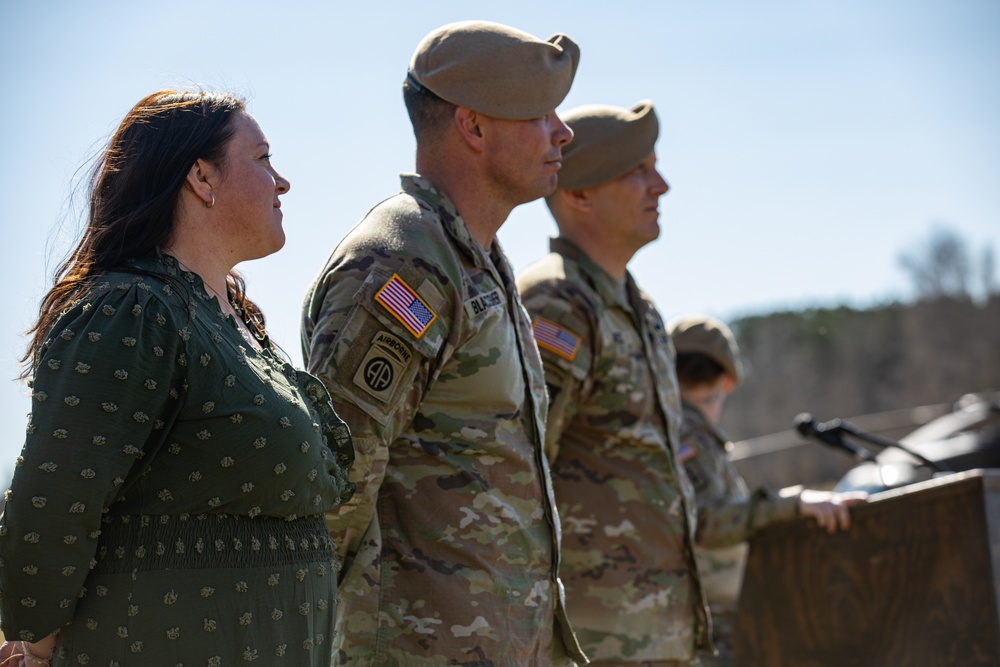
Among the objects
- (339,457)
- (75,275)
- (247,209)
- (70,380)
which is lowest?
(339,457)

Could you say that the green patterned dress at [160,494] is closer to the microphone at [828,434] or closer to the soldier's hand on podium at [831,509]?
the soldier's hand on podium at [831,509]

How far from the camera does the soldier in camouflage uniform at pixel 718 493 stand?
4.50 meters

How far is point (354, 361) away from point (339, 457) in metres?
0.37

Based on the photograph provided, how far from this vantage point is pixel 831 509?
440cm

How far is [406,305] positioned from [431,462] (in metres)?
0.39

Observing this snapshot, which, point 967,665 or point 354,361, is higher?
point 354,361

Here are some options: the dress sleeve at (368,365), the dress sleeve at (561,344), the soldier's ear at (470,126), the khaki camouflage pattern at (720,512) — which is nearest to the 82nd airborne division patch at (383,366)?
the dress sleeve at (368,365)

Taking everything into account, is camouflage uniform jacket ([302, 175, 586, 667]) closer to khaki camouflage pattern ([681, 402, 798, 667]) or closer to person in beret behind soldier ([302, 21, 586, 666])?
person in beret behind soldier ([302, 21, 586, 666])

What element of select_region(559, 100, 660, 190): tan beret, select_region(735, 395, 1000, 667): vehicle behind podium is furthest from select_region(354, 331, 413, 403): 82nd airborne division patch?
select_region(735, 395, 1000, 667): vehicle behind podium

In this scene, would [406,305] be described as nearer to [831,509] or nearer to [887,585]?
[831,509]

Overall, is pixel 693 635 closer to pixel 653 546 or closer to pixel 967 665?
pixel 653 546

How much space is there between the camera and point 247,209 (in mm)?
2334

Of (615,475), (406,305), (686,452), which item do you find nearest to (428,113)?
(406,305)

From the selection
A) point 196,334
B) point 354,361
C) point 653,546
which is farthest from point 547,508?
point 196,334
